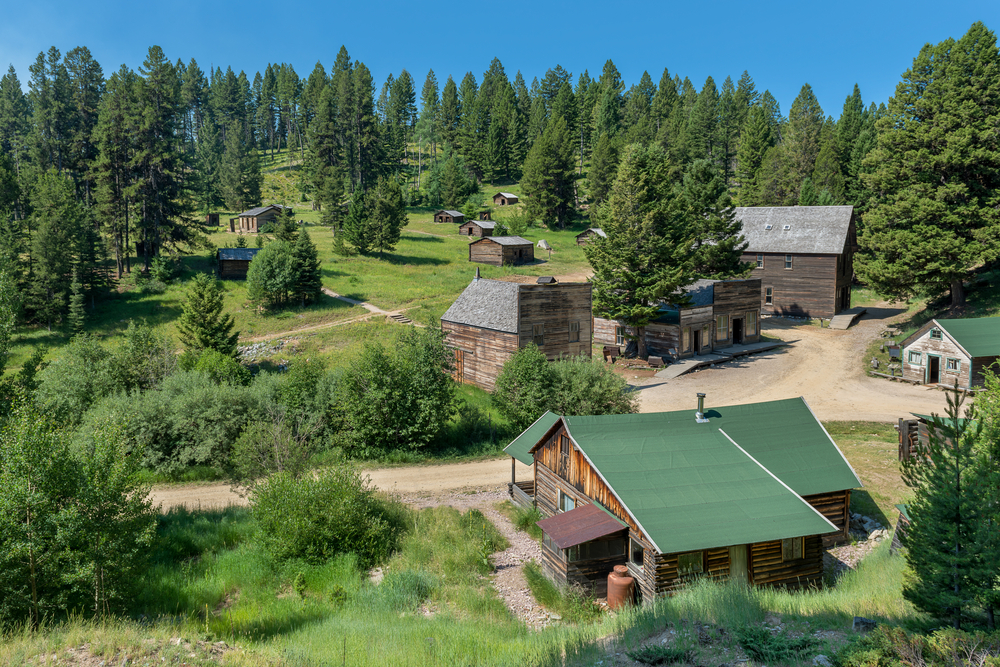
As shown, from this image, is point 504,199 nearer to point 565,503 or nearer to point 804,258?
point 804,258

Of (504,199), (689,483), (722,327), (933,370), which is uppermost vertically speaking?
(504,199)

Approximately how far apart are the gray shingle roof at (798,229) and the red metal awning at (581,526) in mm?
39825

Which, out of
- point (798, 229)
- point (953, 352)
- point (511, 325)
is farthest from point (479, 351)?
point (798, 229)

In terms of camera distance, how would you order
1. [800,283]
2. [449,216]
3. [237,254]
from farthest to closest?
[449,216]
[237,254]
[800,283]

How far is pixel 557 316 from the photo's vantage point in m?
35.4

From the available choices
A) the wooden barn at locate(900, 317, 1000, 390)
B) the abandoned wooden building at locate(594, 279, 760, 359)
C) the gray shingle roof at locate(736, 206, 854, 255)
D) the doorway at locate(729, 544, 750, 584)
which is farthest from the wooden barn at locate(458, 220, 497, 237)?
the doorway at locate(729, 544, 750, 584)

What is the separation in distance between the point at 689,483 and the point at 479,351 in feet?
68.6

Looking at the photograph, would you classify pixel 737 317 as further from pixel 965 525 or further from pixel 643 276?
pixel 965 525

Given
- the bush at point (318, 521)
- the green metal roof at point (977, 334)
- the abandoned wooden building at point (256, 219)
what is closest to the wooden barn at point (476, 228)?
the abandoned wooden building at point (256, 219)

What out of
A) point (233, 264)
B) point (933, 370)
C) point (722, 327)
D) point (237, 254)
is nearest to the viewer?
point (933, 370)

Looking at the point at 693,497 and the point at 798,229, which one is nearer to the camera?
the point at 693,497

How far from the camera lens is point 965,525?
9.15 meters

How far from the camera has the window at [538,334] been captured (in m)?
34.4

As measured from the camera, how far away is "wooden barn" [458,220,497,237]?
7888cm
